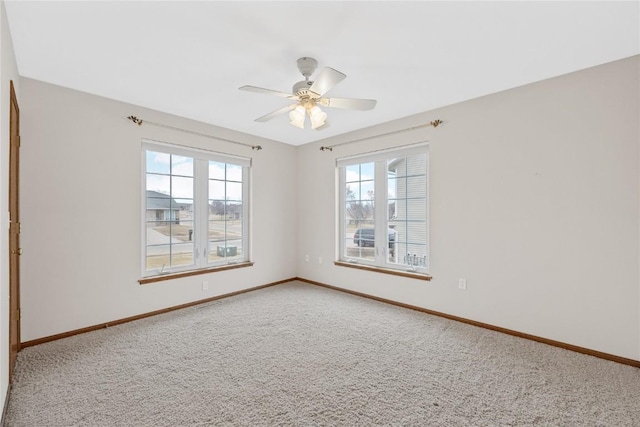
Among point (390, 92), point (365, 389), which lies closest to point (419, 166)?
point (390, 92)

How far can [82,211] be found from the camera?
116 inches

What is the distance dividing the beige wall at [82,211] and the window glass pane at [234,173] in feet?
2.11

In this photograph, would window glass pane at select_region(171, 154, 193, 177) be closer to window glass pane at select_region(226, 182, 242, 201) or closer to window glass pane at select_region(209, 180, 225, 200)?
window glass pane at select_region(209, 180, 225, 200)

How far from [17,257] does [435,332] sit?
3839 millimetres

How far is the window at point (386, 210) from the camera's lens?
373cm

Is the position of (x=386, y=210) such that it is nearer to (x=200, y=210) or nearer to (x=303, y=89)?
(x=303, y=89)

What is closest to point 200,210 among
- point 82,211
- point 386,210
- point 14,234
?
point 82,211

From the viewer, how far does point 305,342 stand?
2773 mm

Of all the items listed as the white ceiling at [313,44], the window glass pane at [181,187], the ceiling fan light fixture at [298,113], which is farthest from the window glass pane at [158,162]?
the ceiling fan light fixture at [298,113]

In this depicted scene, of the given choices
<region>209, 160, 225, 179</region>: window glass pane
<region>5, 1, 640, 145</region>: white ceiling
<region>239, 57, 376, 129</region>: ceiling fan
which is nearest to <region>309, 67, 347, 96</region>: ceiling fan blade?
<region>239, 57, 376, 129</region>: ceiling fan

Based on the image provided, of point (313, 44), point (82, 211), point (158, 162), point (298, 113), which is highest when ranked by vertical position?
point (313, 44)

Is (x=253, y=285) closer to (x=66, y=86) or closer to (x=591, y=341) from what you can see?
(x=66, y=86)

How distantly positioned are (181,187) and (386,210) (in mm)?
2736

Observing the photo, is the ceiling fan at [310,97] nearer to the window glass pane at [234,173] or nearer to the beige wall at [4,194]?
the beige wall at [4,194]
